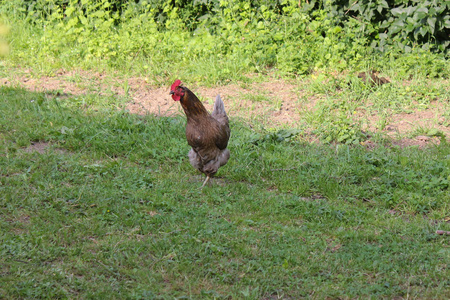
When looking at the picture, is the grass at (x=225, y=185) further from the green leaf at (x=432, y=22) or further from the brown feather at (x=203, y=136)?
the green leaf at (x=432, y=22)

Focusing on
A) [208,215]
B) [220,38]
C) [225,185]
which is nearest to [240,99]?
[220,38]

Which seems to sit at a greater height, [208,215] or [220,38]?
[220,38]

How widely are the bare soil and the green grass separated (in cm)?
44

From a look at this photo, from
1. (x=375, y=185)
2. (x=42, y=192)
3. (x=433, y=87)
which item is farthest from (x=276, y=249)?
(x=433, y=87)

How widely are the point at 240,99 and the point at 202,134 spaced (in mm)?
2689

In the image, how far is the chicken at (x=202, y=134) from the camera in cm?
542

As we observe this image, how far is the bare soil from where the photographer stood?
7.29m

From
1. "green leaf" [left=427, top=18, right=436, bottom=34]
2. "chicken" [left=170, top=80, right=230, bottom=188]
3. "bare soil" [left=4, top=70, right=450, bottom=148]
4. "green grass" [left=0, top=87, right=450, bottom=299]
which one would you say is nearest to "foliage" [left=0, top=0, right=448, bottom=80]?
"green leaf" [left=427, top=18, right=436, bottom=34]

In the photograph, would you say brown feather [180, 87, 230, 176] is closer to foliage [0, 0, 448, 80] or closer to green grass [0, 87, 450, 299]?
green grass [0, 87, 450, 299]

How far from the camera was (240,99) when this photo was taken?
318 inches

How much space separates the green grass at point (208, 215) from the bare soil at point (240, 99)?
0.44m

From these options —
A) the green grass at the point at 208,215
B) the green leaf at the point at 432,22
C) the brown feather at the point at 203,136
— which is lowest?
the green grass at the point at 208,215

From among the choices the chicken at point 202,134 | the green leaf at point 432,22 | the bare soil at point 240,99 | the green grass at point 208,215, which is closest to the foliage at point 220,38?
the green leaf at point 432,22

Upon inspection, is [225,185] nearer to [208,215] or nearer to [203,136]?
[203,136]
